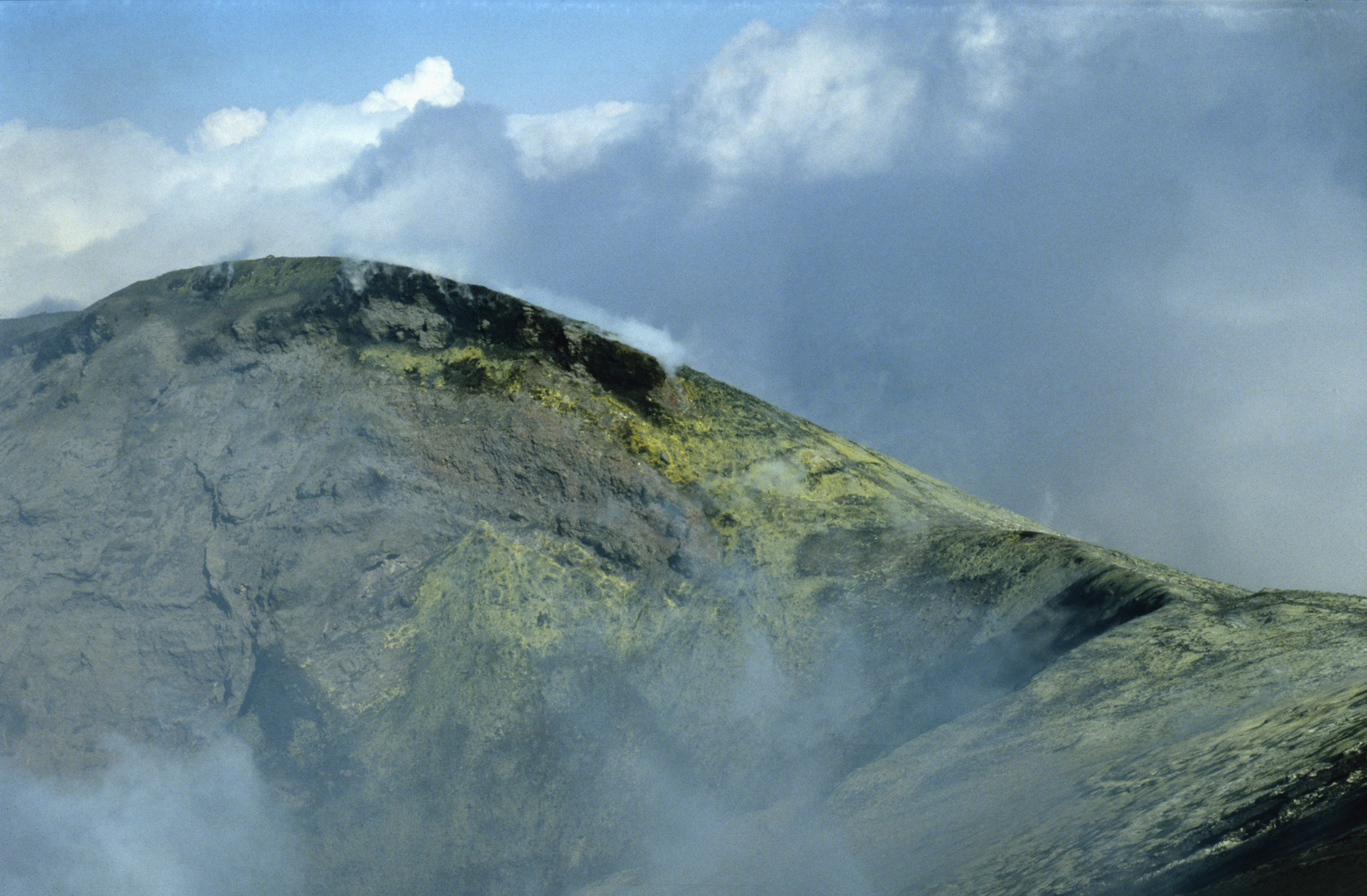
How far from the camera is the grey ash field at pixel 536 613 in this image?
11.9 m

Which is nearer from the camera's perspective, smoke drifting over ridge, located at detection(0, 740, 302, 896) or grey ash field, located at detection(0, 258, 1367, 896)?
grey ash field, located at detection(0, 258, 1367, 896)

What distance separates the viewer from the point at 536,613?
15797 mm

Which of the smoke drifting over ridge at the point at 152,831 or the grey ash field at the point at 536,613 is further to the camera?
the smoke drifting over ridge at the point at 152,831

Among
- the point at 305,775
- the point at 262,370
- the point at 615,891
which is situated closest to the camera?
the point at 615,891

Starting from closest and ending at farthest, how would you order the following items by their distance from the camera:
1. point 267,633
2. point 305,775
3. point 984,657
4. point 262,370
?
point 984,657 → point 305,775 → point 267,633 → point 262,370

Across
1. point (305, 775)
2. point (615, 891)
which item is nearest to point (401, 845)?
point (305, 775)

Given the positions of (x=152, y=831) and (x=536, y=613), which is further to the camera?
(x=536, y=613)

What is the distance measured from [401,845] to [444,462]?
6.85 m

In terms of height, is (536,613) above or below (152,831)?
above

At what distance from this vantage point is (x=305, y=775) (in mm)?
14688

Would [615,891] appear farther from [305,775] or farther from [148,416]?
[148,416]

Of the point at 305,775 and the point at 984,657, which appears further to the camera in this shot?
the point at 305,775

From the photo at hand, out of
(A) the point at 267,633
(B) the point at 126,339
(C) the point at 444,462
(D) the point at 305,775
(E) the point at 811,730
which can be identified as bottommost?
(E) the point at 811,730

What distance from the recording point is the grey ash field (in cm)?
1191
